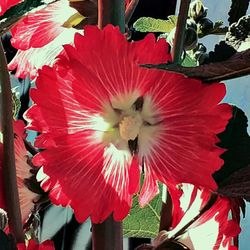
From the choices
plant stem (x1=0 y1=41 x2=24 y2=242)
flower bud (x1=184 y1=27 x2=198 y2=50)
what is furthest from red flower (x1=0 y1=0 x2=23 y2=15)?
flower bud (x1=184 y1=27 x2=198 y2=50)

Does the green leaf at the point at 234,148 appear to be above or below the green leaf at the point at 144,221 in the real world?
above

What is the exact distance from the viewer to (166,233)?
0.39 m

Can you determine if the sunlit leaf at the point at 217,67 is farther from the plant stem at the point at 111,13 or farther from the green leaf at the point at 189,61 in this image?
the green leaf at the point at 189,61

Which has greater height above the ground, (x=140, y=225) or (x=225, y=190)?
(x=225, y=190)

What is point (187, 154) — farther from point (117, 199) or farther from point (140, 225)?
point (140, 225)

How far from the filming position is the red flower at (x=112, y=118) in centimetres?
31

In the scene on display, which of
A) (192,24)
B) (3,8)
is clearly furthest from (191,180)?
(192,24)

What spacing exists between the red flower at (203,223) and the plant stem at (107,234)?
3cm

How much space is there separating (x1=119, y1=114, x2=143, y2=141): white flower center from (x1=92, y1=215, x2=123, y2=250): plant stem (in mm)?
36

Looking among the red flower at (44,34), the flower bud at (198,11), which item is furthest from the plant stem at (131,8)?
the flower bud at (198,11)

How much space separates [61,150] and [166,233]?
88mm

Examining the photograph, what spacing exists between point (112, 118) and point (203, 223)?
76 mm

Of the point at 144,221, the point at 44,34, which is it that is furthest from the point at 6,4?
the point at 144,221

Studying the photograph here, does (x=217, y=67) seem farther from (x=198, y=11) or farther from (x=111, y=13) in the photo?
(x=198, y=11)
